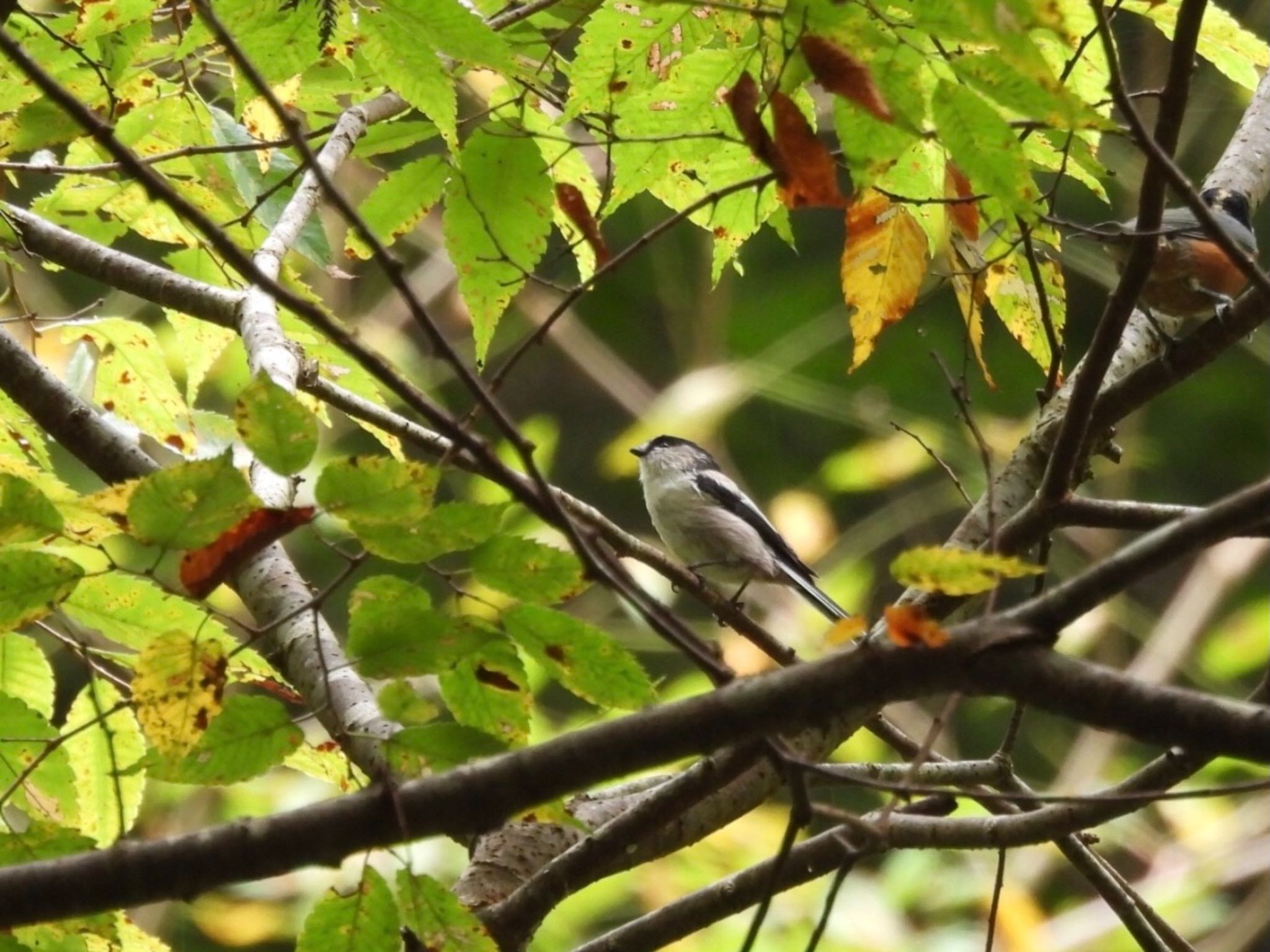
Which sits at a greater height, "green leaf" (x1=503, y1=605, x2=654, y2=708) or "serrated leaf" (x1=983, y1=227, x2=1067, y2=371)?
"serrated leaf" (x1=983, y1=227, x2=1067, y2=371)

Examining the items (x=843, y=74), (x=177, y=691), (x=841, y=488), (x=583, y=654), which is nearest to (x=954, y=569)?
(x=583, y=654)

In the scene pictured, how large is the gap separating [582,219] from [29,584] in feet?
2.08

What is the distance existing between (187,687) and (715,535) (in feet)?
9.78

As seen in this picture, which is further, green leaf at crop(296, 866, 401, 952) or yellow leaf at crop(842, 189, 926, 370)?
yellow leaf at crop(842, 189, 926, 370)

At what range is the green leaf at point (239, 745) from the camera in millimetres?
1161

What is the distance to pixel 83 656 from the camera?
1.50 meters

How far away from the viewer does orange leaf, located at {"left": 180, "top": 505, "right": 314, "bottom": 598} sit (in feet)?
3.84

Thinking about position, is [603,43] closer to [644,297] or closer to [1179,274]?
[1179,274]

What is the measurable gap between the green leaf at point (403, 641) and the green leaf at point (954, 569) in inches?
14.0

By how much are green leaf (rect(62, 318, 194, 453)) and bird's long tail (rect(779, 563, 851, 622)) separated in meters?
2.16

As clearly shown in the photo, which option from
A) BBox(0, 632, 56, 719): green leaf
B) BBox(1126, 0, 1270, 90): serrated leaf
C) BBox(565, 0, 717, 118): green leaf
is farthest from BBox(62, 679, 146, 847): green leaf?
BBox(1126, 0, 1270, 90): serrated leaf

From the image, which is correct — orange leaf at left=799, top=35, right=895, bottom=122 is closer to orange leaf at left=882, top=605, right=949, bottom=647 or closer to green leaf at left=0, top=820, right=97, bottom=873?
orange leaf at left=882, top=605, right=949, bottom=647

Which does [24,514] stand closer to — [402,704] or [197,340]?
[402,704]

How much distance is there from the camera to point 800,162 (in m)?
1.27
